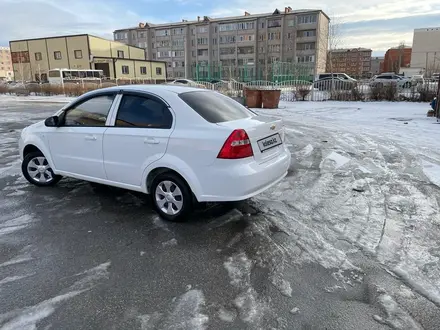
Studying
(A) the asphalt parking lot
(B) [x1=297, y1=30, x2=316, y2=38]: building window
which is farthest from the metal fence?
(B) [x1=297, y1=30, x2=316, y2=38]: building window

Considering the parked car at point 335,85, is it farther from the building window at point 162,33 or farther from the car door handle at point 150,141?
the building window at point 162,33

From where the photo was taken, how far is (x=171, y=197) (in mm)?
3947

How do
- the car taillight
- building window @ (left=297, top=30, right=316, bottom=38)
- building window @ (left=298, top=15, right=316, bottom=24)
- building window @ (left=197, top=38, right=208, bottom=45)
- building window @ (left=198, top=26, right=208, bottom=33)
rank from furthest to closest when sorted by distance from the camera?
→ 1. building window @ (left=197, top=38, right=208, bottom=45)
2. building window @ (left=198, top=26, right=208, bottom=33)
3. building window @ (left=297, top=30, right=316, bottom=38)
4. building window @ (left=298, top=15, right=316, bottom=24)
5. the car taillight

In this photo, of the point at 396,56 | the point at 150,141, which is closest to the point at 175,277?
the point at 150,141

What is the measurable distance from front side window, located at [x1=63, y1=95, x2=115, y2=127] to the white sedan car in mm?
14

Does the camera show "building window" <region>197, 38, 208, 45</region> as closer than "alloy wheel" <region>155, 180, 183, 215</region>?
No

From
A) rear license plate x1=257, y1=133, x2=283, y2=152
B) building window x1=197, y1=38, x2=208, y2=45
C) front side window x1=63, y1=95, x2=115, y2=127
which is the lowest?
rear license plate x1=257, y1=133, x2=283, y2=152

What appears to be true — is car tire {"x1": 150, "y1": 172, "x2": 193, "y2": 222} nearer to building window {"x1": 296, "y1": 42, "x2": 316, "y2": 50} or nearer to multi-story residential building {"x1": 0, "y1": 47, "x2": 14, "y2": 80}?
building window {"x1": 296, "y1": 42, "x2": 316, "y2": 50}

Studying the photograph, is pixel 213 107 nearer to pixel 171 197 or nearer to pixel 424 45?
pixel 171 197

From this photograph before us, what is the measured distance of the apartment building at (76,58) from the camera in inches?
2078

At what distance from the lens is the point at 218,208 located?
441cm

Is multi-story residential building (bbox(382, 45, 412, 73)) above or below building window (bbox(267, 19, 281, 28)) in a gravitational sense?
below

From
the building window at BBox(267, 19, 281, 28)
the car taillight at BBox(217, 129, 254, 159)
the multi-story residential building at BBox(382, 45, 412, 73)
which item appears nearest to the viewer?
the car taillight at BBox(217, 129, 254, 159)

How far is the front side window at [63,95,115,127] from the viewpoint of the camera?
4.39 meters
